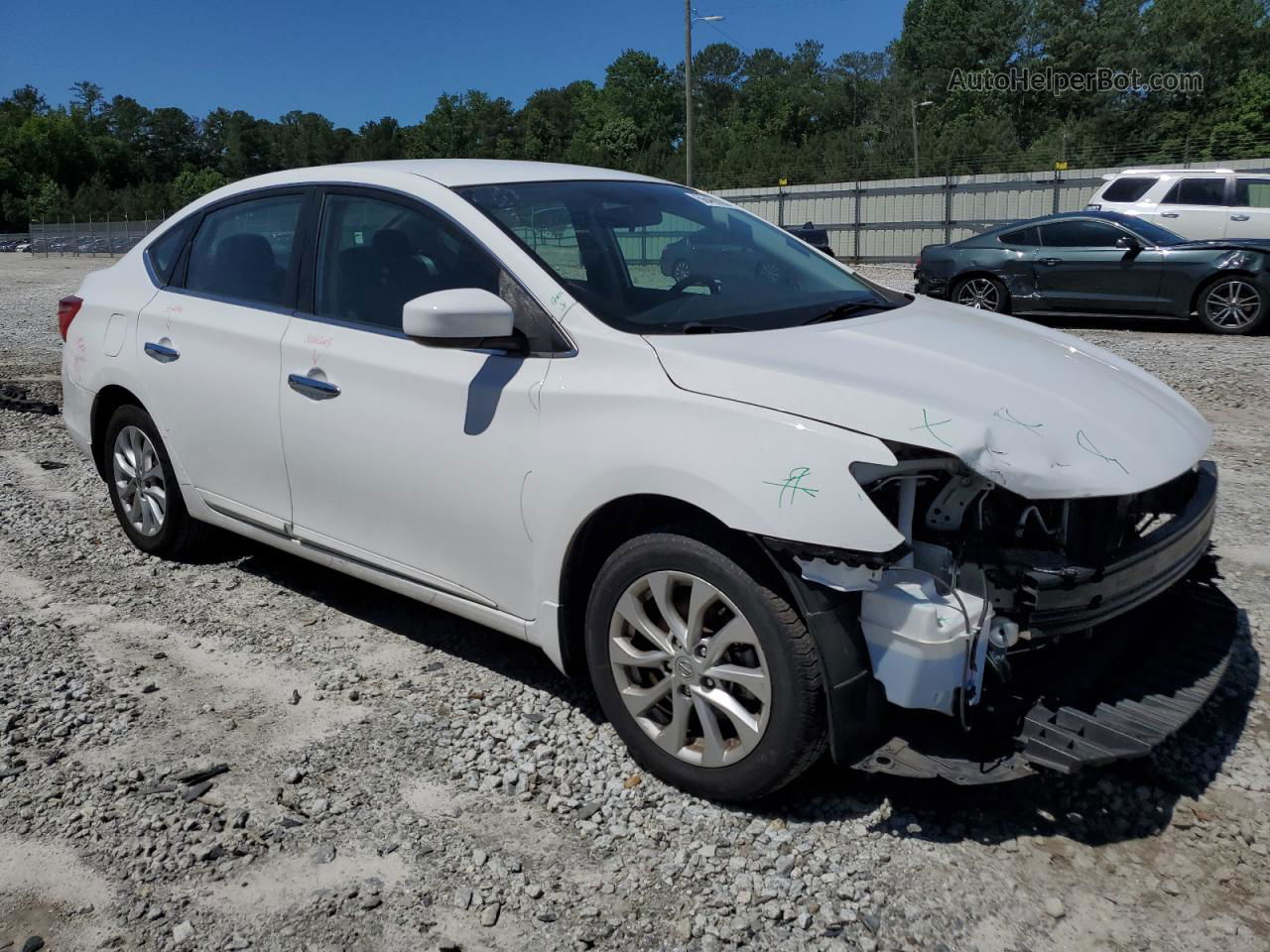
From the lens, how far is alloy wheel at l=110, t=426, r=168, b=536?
4922mm

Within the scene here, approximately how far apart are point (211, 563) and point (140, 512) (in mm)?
384

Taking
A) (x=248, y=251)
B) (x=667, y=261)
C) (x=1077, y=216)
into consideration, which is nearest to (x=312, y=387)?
(x=248, y=251)

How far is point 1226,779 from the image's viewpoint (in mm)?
3188

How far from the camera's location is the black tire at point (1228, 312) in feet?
38.9

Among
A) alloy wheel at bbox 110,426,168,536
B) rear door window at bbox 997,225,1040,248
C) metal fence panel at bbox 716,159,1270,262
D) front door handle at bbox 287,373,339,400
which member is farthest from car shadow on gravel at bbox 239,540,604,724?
metal fence panel at bbox 716,159,1270,262

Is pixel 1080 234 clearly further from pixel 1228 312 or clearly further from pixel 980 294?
pixel 1228 312

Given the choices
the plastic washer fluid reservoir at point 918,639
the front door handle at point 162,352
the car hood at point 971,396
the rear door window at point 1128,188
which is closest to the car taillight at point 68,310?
the front door handle at point 162,352

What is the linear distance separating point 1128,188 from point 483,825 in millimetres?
17891

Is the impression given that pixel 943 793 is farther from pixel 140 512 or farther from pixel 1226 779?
pixel 140 512

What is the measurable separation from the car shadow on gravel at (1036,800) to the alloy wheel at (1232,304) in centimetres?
999

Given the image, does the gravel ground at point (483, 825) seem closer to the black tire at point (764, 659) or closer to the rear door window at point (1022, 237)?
the black tire at point (764, 659)

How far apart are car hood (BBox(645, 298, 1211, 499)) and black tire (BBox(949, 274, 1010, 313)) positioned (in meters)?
10.8

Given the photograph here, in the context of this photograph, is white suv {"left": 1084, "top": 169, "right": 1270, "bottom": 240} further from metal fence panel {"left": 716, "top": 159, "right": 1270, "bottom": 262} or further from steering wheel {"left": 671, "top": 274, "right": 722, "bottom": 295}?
steering wheel {"left": 671, "top": 274, "right": 722, "bottom": 295}

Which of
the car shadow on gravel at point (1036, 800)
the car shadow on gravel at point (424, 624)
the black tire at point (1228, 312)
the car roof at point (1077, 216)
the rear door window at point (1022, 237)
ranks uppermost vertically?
the car roof at point (1077, 216)
